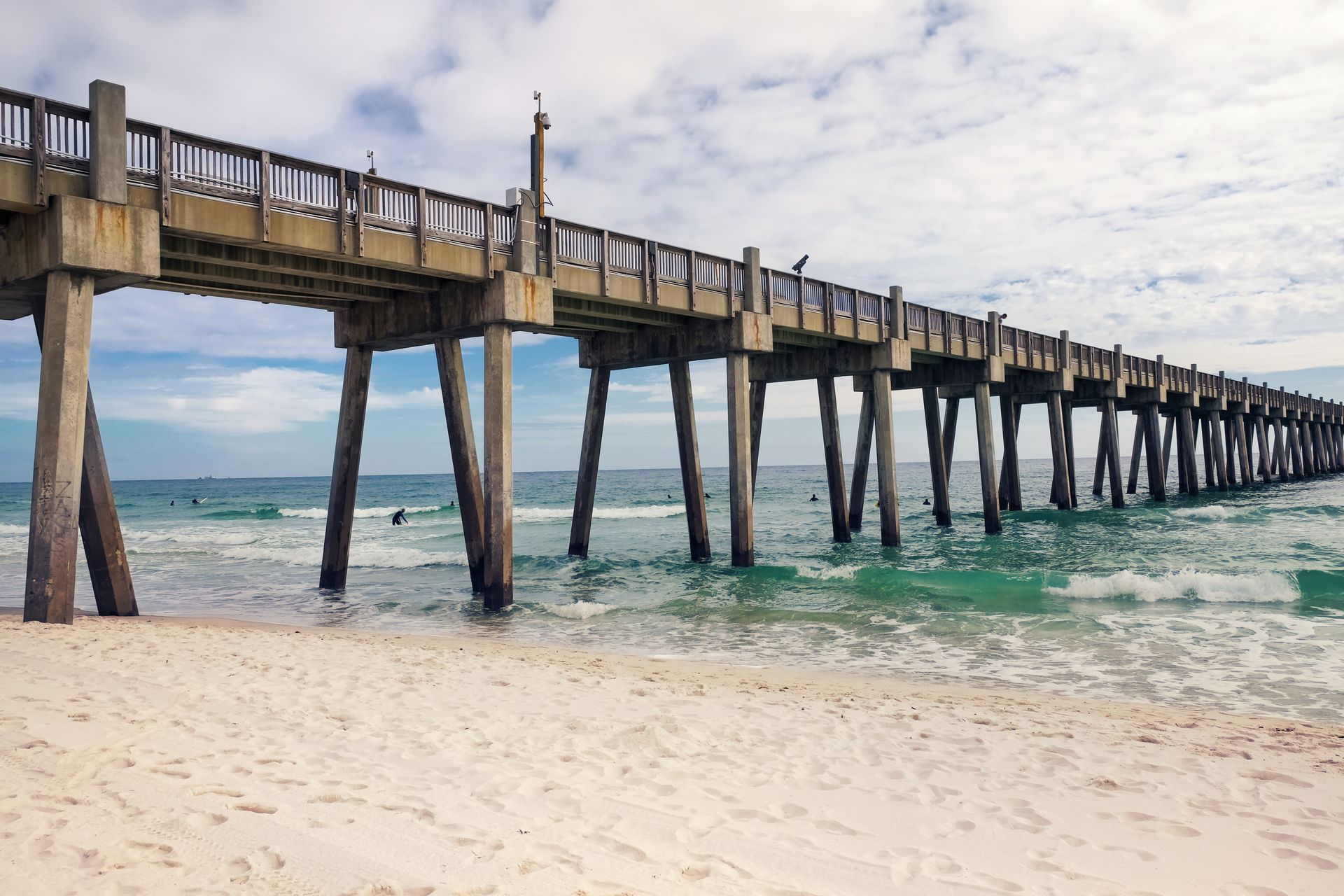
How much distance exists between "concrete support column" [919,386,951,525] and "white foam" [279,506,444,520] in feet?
129

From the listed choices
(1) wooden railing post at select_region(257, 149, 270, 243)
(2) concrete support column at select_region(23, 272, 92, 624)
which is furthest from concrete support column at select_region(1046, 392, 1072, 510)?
(2) concrete support column at select_region(23, 272, 92, 624)

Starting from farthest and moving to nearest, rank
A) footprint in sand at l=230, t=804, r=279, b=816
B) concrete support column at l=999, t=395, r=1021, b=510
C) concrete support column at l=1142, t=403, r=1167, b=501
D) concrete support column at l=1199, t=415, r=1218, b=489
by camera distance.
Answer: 1. concrete support column at l=1199, t=415, r=1218, b=489
2. concrete support column at l=1142, t=403, r=1167, b=501
3. concrete support column at l=999, t=395, r=1021, b=510
4. footprint in sand at l=230, t=804, r=279, b=816

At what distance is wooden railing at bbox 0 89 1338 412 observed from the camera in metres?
10.1

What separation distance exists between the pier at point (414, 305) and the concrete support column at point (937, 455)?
1449 millimetres

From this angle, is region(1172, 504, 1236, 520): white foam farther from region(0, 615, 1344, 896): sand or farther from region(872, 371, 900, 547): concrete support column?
region(0, 615, 1344, 896): sand

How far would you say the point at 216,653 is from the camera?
9227mm

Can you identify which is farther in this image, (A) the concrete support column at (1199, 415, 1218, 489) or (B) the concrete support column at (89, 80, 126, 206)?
(A) the concrete support column at (1199, 415, 1218, 489)

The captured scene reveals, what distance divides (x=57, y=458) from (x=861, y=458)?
78.3ft

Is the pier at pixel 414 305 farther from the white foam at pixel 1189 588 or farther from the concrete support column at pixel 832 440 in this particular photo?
the white foam at pixel 1189 588

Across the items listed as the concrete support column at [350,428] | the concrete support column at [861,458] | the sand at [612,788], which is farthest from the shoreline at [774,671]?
the concrete support column at [861,458]

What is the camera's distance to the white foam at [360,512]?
200 ft

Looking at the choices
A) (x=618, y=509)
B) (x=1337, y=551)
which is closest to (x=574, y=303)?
(x=1337, y=551)

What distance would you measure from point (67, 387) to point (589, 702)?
768 cm

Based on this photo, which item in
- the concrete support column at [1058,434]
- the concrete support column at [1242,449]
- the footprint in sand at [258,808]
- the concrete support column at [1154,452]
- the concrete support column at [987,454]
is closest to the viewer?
the footprint in sand at [258,808]
